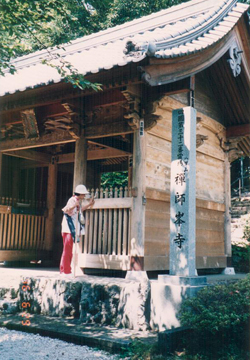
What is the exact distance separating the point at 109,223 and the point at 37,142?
2.90 meters

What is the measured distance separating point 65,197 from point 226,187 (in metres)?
4.84

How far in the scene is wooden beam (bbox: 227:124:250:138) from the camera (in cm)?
1099

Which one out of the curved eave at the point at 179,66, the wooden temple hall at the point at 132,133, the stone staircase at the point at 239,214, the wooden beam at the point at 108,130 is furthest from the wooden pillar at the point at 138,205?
the stone staircase at the point at 239,214

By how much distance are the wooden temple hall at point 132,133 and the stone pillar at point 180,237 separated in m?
1.03

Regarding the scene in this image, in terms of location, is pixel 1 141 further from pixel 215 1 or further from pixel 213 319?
pixel 213 319

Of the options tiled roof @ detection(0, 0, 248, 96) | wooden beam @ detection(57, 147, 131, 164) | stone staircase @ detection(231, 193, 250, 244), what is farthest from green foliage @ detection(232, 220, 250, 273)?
tiled roof @ detection(0, 0, 248, 96)

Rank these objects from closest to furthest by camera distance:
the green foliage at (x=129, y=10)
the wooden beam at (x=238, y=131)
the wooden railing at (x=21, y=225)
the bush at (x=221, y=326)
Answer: the bush at (x=221, y=326) → the wooden railing at (x=21, y=225) → the wooden beam at (x=238, y=131) → the green foliage at (x=129, y=10)

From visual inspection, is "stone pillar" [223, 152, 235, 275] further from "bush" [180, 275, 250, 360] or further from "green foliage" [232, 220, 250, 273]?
"bush" [180, 275, 250, 360]

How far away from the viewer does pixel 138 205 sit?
7809 millimetres

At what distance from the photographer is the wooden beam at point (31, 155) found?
10555 mm

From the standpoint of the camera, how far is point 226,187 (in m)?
11.1

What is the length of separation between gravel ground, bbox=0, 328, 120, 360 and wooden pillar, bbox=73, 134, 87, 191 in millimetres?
3632

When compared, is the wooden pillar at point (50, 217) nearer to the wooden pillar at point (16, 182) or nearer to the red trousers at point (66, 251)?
the wooden pillar at point (16, 182)

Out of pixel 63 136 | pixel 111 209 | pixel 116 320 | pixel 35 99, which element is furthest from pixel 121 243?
pixel 35 99
